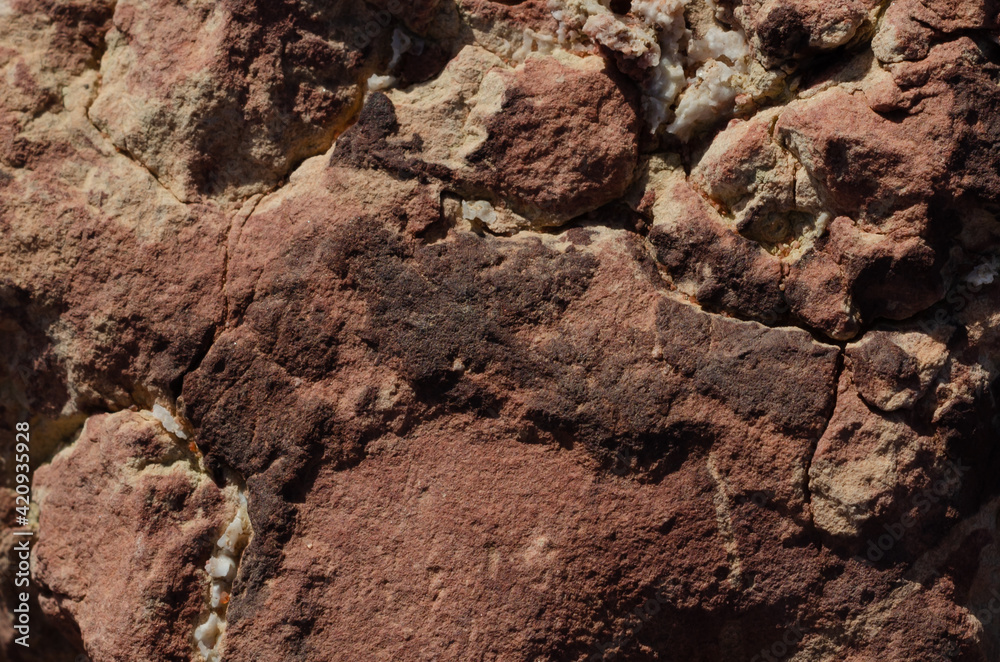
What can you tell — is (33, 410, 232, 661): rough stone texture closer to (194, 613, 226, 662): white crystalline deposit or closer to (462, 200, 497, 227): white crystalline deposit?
(194, 613, 226, 662): white crystalline deposit

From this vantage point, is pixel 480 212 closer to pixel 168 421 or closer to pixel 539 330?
pixel 539 330

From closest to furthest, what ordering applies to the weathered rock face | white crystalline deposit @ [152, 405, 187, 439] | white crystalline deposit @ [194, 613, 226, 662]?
the weathered rock face
white crystalline deposit @ [194, 613, 226, 662]
white crystalline deposit @ [152, 405, 187, 439]

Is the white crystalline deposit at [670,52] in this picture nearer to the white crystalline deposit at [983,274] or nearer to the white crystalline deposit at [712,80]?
the white crystalline deposit at [712,80]

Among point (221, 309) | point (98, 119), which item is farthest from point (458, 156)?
point (98, 119)

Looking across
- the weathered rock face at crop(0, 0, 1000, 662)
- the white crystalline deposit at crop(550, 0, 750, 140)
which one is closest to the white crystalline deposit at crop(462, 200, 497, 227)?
the weathered rock face at crop(0, 0, 1000, 662)
